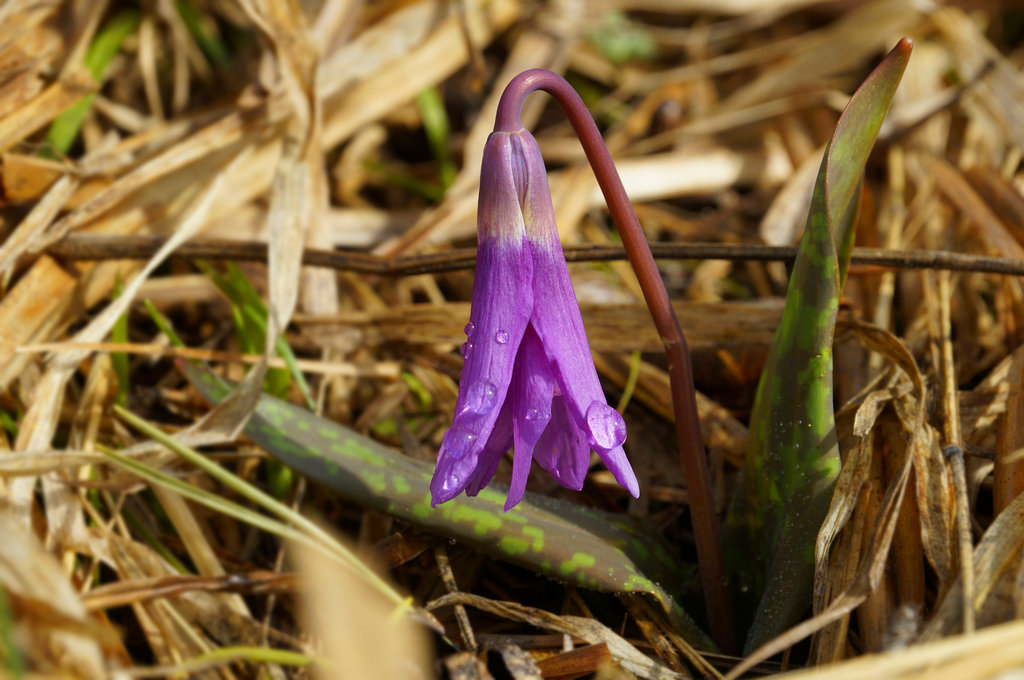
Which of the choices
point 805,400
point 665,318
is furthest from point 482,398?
point 805,400

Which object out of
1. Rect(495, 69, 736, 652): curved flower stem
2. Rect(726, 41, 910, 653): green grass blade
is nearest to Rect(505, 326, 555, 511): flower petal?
Rect(495, 69, 736, 652): curved flower stem

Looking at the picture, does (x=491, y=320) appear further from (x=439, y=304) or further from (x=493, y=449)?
(x=439, y=304)

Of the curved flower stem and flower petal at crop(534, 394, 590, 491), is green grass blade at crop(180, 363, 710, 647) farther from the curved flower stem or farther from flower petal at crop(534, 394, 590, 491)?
flower petal at crop(534, 394, 590, 491)

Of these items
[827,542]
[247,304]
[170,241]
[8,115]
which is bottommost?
[827,542]

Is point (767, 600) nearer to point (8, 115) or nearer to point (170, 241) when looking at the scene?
point (170, 241)

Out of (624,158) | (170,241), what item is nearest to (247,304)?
(170,241)

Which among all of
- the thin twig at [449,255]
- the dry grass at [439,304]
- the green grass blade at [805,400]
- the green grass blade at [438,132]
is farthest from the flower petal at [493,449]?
the green grass blade at [438,132]
